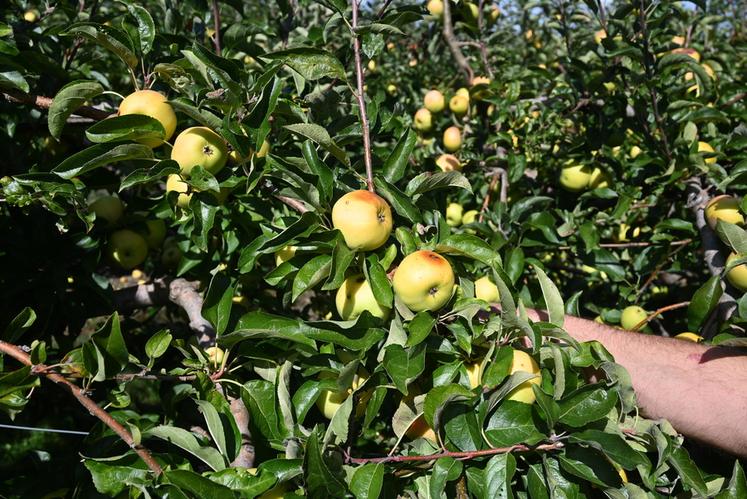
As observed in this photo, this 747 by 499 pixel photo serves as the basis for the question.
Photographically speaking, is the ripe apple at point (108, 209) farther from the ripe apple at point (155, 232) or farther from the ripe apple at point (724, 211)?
the ripe apple at point (724, 211)

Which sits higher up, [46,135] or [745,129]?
[745,129]

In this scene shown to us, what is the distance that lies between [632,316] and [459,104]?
50.2 inches

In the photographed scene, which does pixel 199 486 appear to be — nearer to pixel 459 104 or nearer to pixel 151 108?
pixel 151 108

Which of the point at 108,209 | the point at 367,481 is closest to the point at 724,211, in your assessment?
the point at 367,481

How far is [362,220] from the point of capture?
3.99 feet

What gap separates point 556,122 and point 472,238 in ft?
3.71

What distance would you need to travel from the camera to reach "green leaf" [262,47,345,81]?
4.30ft

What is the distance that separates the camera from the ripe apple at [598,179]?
232 centimetres

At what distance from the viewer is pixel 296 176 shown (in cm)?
123

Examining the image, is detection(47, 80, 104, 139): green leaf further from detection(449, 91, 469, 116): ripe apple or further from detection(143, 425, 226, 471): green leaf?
detection(449, 91, 469, 116): ripe apple

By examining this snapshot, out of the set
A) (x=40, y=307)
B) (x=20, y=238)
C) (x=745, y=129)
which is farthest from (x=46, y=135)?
(x=745, y=129)

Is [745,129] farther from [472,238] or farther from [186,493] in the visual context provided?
[186,493]

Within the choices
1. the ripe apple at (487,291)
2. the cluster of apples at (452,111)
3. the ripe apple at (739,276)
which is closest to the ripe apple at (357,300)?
the ripe apple at (487,291)

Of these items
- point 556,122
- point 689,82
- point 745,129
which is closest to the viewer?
point 745,129
